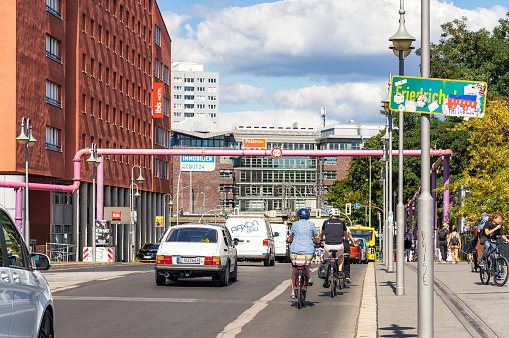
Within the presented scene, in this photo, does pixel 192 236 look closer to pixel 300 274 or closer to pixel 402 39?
pixel 300 274

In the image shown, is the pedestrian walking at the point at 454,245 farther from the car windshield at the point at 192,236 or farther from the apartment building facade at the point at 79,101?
the apartment building facade at the point at 79,101

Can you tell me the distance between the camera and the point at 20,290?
761 cm

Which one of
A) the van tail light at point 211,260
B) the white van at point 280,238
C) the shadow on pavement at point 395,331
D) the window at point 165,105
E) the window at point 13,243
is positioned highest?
the window at point 165,105

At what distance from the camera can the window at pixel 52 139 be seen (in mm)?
53591

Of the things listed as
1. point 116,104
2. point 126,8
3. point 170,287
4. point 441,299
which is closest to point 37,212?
point 116,104

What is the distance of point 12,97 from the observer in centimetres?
4812

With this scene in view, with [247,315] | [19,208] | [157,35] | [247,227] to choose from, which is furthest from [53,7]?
[247,315]

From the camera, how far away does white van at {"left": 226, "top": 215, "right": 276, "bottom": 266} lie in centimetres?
4091

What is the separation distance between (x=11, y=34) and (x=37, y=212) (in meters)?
12.5

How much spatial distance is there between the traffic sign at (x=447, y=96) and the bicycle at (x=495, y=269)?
503 inches

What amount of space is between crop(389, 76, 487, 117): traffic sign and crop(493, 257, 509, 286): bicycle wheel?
12823 millimetres

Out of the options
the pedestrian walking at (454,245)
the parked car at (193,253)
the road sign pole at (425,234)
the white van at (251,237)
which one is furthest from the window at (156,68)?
the road sign pole at (425,234)

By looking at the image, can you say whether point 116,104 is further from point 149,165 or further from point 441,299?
point 441,299

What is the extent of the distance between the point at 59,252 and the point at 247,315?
140ft
